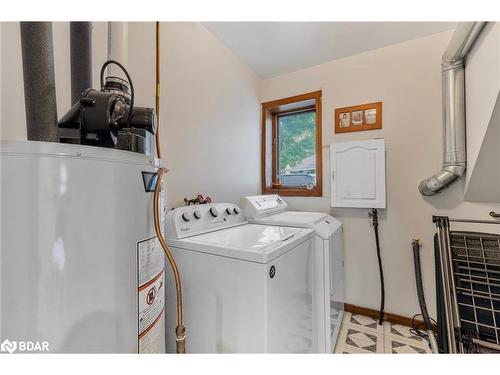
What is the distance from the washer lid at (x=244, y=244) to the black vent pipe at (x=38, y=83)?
66 centimetres

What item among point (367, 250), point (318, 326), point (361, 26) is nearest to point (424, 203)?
point (367, 250)

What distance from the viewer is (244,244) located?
3.41 feet

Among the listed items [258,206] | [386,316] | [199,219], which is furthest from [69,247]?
[386,316]

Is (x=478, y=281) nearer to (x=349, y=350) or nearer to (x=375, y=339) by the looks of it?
(x=375, y=339)

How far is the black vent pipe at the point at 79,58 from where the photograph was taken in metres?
1.03

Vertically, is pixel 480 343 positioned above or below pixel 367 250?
below

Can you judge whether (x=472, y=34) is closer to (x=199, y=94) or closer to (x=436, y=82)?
(x=436, y=82)

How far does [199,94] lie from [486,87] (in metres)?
1.85

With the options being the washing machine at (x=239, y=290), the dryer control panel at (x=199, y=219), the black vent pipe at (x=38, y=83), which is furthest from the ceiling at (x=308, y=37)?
the washing machine at (x=239, y=290)

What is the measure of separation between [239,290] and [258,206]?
923 millimetres

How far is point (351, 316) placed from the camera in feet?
6.98

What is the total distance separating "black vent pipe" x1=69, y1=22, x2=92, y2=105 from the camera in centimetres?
103

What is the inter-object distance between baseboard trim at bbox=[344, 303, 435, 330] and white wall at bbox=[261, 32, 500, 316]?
0.04 m

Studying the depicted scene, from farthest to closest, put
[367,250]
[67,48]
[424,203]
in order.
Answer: [367,250], [424,203], [67,48]
